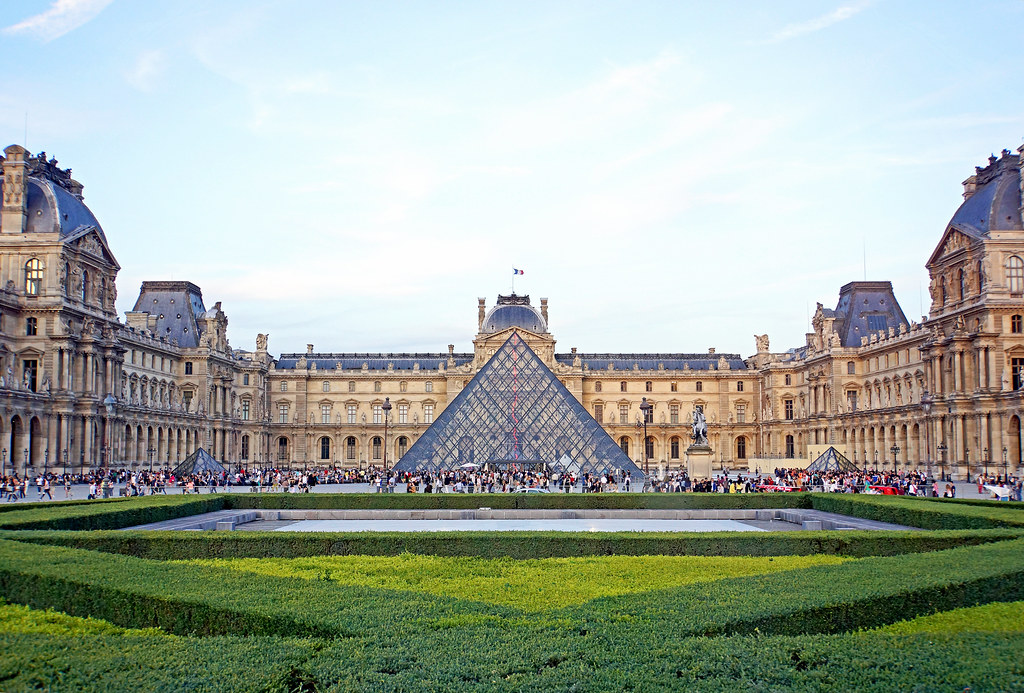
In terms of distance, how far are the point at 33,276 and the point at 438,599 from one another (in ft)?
128

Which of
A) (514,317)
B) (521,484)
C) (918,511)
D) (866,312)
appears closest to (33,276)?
(521,484)

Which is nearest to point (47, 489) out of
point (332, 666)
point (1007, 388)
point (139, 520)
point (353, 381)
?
point (139, 520)

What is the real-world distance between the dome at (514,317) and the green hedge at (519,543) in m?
55.4

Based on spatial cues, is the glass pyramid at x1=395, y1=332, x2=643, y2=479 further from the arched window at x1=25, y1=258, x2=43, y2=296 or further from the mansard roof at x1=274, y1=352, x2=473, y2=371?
the mansard roof at x1=274, y1=352, x2=473, y2=371

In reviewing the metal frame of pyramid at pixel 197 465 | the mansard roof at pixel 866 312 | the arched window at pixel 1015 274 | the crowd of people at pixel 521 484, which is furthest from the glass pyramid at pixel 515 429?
the mansard roof at pixel 866 312

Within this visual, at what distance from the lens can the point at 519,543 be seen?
13.5 m

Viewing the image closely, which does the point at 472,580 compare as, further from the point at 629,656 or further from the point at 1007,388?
the point at 1007,388

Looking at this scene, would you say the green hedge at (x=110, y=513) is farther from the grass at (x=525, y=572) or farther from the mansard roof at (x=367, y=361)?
the mansard roof at (x=367, y=361)

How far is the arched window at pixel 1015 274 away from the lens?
3919cm

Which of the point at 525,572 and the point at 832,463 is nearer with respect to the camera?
the point at 525,572

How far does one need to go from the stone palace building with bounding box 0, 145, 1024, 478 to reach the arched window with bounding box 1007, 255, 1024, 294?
64mm

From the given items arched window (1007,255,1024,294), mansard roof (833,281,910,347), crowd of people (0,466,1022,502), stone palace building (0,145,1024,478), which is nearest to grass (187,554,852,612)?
crowd of people (0,466,1022,502)

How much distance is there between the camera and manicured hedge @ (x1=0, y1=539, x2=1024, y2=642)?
7156 millimetres

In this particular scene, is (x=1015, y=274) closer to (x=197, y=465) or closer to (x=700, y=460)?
(x=700, y=460)
